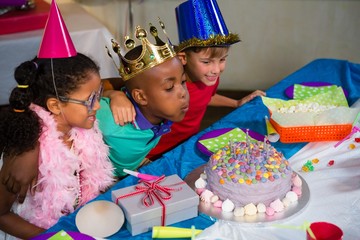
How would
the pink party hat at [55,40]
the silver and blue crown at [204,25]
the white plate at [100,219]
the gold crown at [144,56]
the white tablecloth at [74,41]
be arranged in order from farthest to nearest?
the white tablecloth at [74,41] → the silver and blue crown at [204,25] → the gold crown at [144,56] → the pink party hat at [55,40] → the white plate at [100,219]

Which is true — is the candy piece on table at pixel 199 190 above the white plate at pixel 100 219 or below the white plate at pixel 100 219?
below

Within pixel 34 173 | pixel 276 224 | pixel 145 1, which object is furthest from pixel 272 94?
pixel 145 1

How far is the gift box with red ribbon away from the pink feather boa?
0.28 metres

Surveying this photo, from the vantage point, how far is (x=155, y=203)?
111 centimetres

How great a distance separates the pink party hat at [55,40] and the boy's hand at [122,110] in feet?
0.91

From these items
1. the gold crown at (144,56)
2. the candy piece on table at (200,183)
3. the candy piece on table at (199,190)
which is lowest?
the candy piece on table at (199,190)

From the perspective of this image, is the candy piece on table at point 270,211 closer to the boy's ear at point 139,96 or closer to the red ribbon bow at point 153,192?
the red ribbon bow at point 153,192

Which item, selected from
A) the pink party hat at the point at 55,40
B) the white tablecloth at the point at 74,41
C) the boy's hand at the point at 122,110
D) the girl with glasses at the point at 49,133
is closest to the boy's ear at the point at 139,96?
the boy's hand at the point at 122,110

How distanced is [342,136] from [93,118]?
0.83m

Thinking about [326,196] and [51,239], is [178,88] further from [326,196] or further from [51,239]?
[51,239]

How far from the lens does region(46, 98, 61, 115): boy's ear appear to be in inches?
52.6

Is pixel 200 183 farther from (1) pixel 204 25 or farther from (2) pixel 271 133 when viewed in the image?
(1) pixel 204 25

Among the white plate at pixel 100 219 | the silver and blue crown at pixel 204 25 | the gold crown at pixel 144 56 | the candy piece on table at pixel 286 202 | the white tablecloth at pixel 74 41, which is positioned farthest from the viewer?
the white tablecloth at pixel 74 41

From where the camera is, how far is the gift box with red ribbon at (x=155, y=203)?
1.09m
